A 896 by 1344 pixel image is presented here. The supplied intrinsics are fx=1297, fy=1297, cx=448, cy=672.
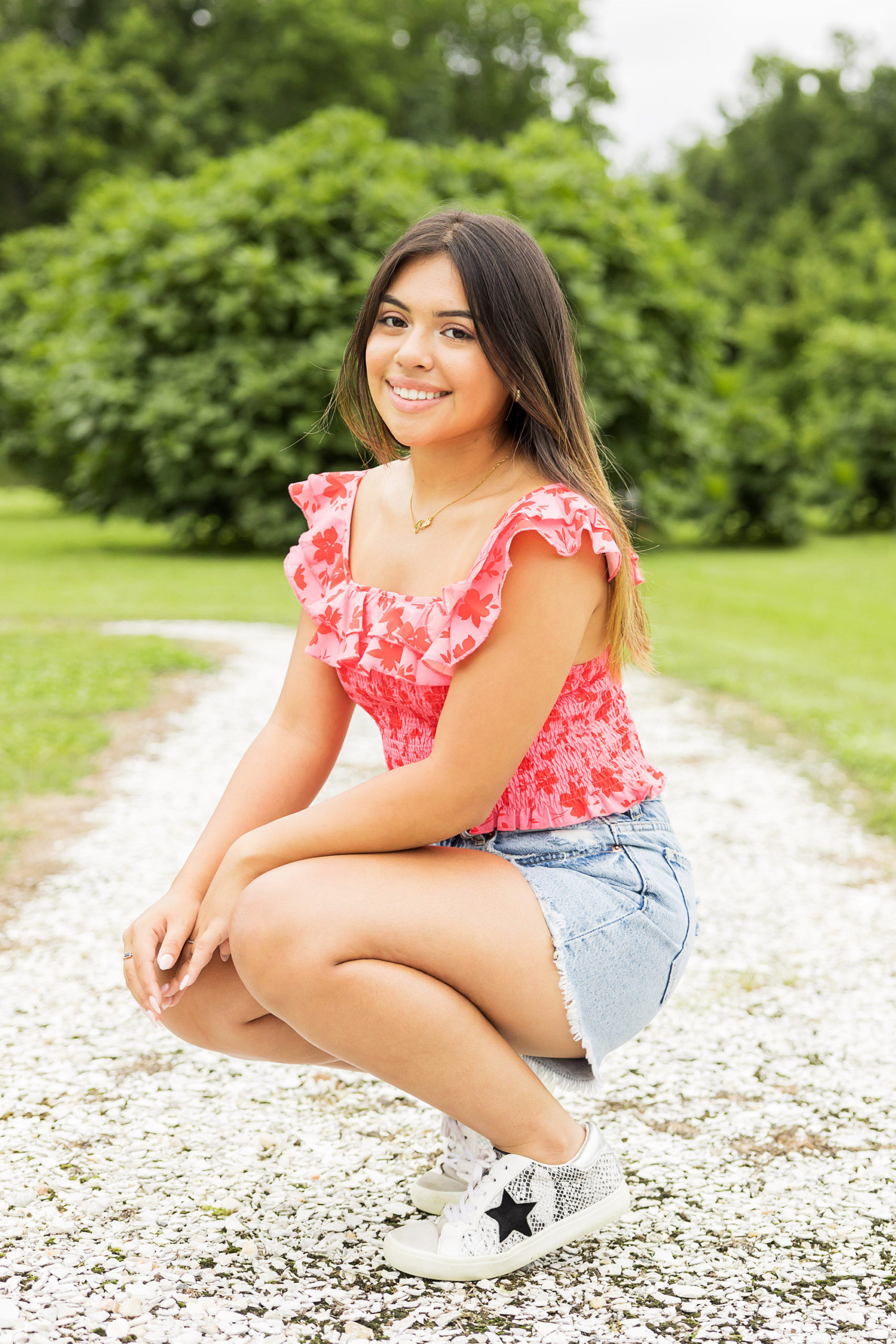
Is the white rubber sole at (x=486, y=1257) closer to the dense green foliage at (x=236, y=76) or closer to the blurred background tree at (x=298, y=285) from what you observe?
the blurred background tree at (x=298, y=285)

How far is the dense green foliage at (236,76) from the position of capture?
29203 millimetres

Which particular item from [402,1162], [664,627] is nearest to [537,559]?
[402,1162]

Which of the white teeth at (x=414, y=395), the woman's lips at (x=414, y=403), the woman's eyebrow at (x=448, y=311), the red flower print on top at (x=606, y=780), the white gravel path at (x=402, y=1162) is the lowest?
the white gravel path at (x=402, y=1162)

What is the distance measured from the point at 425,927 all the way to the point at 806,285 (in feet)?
108

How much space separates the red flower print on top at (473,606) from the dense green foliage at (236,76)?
27.3m

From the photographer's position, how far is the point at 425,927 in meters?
1.91

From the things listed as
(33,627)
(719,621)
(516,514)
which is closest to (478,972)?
(516,514)

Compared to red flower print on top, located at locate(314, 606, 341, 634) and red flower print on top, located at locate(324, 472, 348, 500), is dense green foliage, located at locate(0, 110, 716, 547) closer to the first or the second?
red flower print on top, located at locate(324, 472, 348, 500)

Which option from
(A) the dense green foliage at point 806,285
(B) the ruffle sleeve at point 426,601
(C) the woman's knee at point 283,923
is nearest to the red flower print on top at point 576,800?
(B) the ruffle sleeve at point 426,601

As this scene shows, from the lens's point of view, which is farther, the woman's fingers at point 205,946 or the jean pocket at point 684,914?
the jean pocket at point 684,914

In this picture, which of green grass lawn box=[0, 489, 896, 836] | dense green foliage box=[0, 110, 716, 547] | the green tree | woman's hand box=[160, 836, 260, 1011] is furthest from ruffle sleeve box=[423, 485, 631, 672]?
the green tree

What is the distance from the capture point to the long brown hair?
2025 millimetres

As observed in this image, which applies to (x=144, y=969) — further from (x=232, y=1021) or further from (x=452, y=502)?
(x=452, y=502)

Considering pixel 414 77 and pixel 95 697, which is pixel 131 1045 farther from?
pixel 414 77
